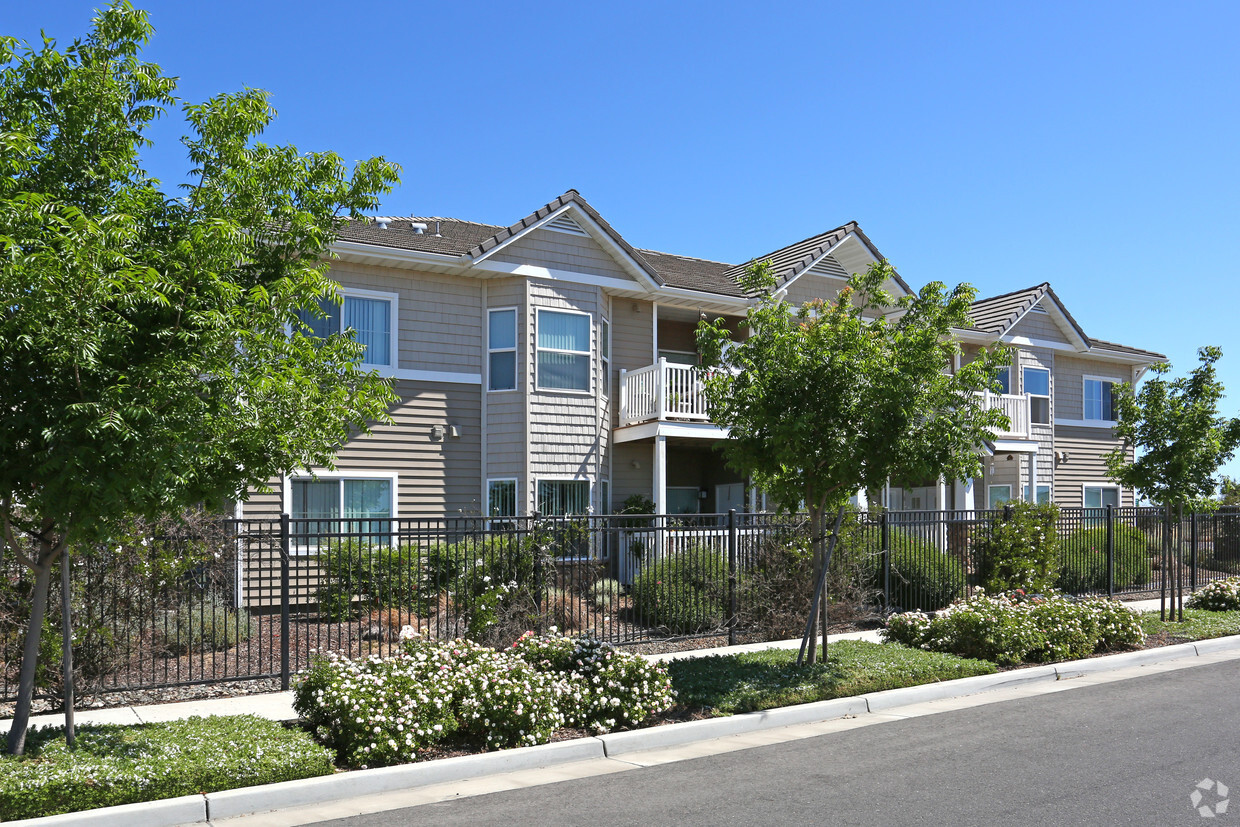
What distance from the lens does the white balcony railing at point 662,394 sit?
753 inches

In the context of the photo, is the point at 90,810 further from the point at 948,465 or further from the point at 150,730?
the point at 948,465

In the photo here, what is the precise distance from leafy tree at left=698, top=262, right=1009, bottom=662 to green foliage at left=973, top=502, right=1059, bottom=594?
6682 mm

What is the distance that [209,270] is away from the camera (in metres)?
6.54

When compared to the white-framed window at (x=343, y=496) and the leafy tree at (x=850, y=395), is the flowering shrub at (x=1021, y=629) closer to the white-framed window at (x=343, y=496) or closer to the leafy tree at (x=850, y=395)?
the leafy tree at (x=850, y=395)

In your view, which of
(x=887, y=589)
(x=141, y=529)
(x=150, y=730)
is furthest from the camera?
(x=887, y=589)

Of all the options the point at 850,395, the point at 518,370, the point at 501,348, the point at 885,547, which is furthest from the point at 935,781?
the point at 501,348

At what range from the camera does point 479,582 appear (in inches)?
501

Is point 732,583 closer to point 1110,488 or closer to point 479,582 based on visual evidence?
point 479,582

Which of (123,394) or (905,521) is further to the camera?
(905,521)

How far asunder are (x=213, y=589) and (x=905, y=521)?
1077 centimetres

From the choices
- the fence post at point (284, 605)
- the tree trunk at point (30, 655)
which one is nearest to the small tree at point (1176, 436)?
the fence post at point (284, 605)

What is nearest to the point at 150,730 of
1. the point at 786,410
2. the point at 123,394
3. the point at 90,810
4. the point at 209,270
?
the point at 90,810

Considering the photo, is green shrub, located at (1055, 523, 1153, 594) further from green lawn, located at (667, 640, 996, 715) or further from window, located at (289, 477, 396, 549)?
window, located at (289, 477, 396, 549)

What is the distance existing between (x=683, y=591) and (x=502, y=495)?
5.84 metres
